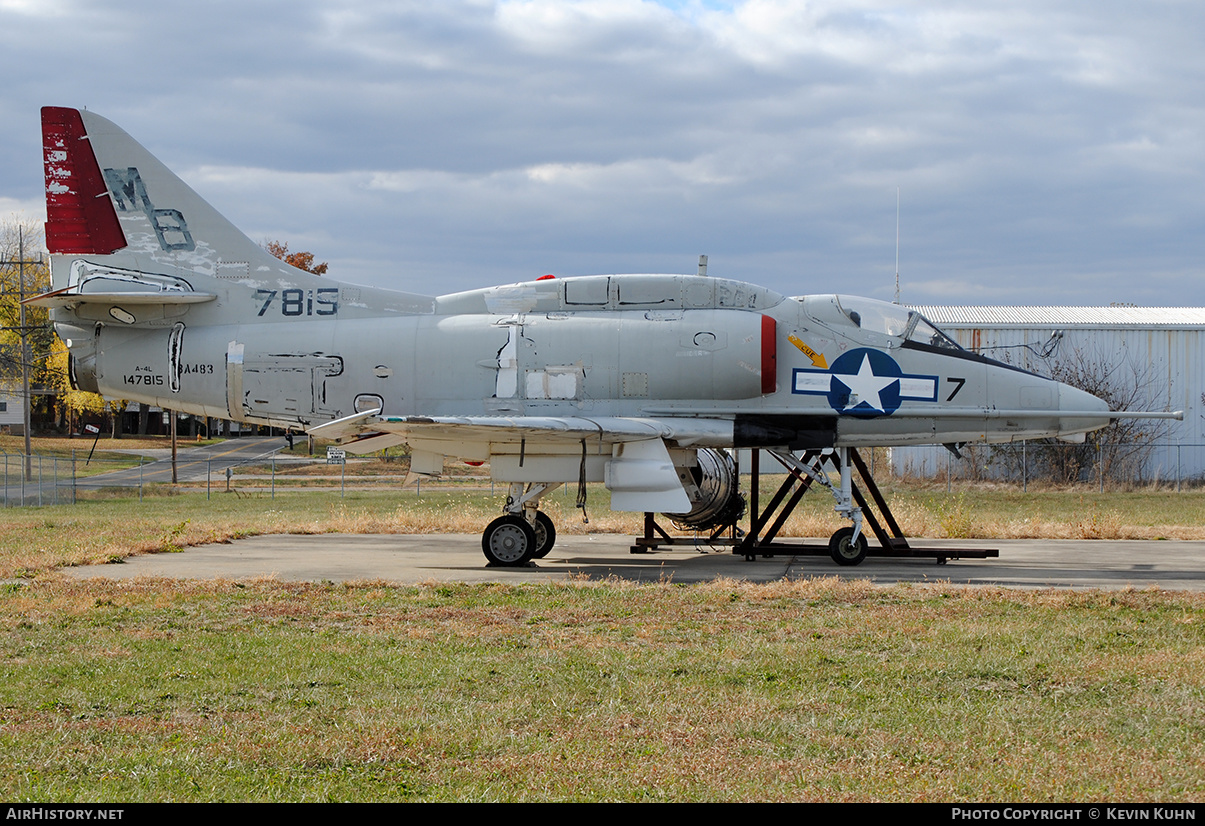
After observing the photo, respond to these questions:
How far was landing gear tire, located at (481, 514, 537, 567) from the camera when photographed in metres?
14.6

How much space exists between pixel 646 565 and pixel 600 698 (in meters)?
8.29

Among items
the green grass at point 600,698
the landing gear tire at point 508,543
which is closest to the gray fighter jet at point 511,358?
the landing gear tire at point 508,543

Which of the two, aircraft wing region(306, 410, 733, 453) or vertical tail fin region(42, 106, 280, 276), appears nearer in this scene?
aircraft wing region(306, 410, 733, 453)

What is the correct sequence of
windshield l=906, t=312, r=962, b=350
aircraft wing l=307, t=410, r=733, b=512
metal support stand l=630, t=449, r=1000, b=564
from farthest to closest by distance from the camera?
metal support stand l=630, t=449, r=1000, b=564 → windshield l=906, t=312, r=962, b=350 → aircraft wing l=307, t=410, r=733, b=512

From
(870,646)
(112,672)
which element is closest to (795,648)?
(870,646)

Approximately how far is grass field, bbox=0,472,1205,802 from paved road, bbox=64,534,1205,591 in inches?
57.0

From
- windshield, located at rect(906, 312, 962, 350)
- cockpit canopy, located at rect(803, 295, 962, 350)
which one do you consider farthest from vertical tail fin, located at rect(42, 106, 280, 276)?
windshield, located at rect(906, 312, 962, 350)

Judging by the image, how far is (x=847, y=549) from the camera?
15195mm

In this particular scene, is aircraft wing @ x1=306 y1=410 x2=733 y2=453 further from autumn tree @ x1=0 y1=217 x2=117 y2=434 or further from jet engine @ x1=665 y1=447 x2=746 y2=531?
autumn tree @ x1=0 y1=217 x2=117 y2=434

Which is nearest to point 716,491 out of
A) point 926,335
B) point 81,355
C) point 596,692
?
point 926,335

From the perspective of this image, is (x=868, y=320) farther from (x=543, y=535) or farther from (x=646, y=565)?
(x=543, y=535)

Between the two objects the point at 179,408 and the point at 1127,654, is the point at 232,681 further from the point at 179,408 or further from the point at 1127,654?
the point at 179,408

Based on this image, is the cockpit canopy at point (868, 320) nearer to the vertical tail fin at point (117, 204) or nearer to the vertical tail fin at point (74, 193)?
the vertical tail fin at point (117, 204)

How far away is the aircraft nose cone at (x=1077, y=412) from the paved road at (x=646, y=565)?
6.30 ft
